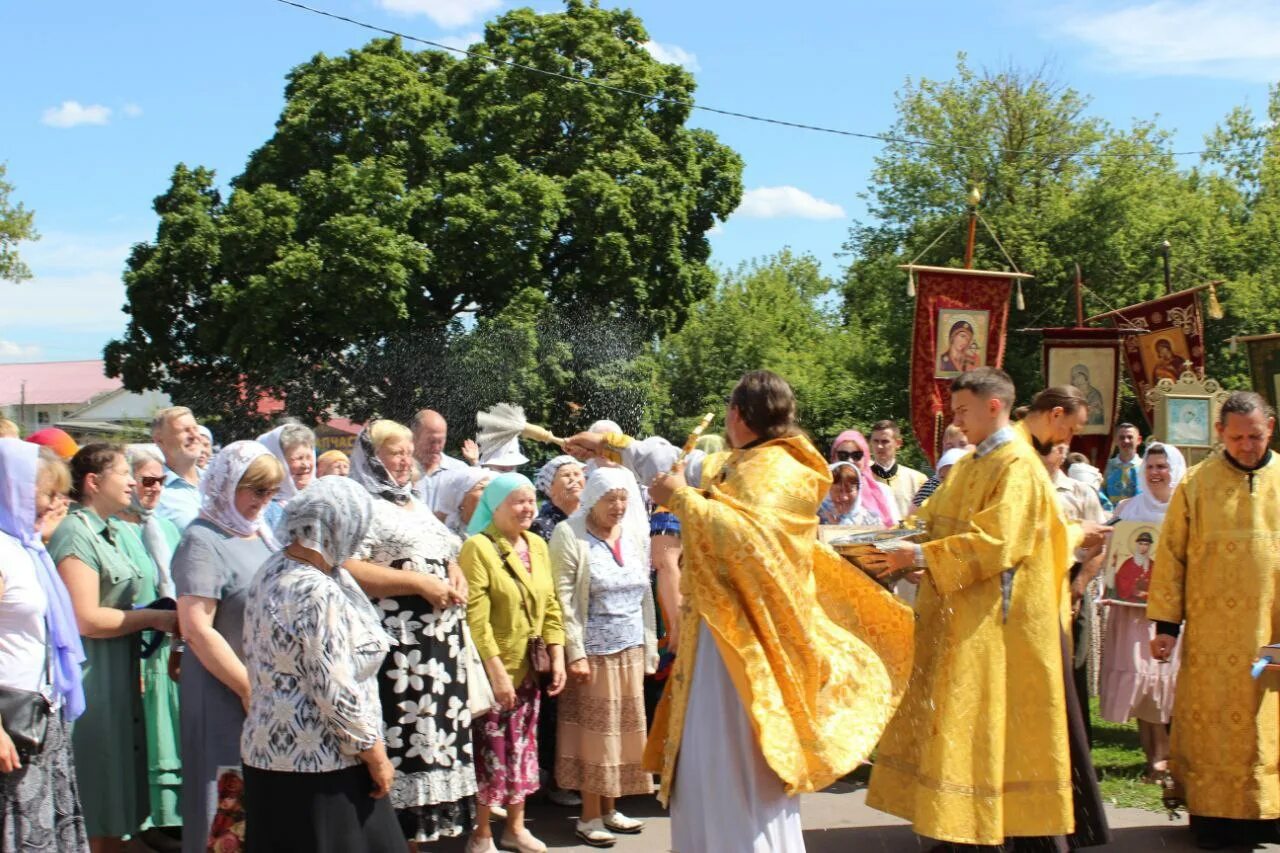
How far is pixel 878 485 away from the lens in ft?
27.7

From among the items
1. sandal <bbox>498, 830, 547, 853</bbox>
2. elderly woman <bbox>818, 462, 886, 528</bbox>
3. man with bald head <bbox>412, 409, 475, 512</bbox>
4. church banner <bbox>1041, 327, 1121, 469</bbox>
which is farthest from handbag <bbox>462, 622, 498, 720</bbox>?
church banner <bbox>1041, 327, 1121, 469</bbox>

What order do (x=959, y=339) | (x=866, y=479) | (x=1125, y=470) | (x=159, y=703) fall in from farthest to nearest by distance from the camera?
(x=959, y=339) < (x=1125, y=470) < (x=866, y=479) < (x=159, y=703)

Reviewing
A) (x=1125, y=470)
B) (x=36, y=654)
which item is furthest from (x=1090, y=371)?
(x=36, y=654)

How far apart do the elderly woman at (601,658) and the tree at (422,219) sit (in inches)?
884

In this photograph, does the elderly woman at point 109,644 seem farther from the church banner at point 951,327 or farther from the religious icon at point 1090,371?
the religious icon at point 1090,371

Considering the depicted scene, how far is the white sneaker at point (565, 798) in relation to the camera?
6.76 meters

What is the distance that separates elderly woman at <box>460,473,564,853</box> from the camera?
5.80 metres

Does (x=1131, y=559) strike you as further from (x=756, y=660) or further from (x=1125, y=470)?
(x=1125, y=470)

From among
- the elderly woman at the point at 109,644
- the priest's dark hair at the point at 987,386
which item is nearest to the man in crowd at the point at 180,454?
the elderly woman at the point at 109,644

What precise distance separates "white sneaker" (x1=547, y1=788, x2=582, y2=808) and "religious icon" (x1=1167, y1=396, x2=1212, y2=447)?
28.1ft

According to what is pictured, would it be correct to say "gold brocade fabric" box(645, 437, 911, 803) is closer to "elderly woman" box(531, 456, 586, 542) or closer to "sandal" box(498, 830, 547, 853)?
"sandal" box(498, 830, 547, 853)

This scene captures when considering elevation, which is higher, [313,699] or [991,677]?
[313,699]

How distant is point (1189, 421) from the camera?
13148 millimetres

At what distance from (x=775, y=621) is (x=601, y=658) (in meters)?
1.87
